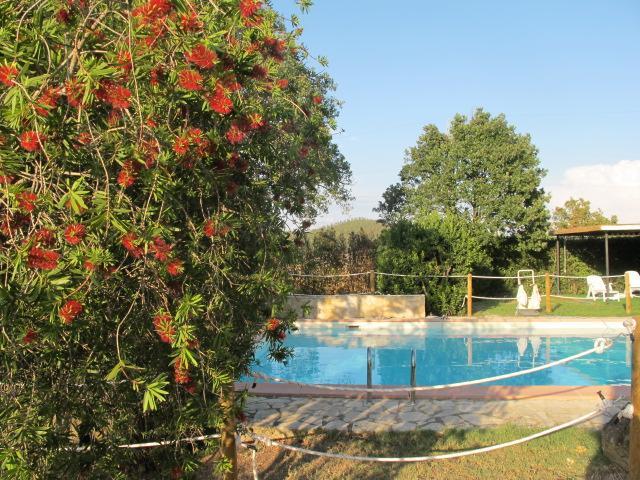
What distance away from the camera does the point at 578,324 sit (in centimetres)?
1230

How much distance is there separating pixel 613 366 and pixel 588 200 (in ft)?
64.4

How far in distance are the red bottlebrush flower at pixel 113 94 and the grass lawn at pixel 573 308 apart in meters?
13.7

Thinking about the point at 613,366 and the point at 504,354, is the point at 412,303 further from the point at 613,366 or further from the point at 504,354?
the point at 613,366

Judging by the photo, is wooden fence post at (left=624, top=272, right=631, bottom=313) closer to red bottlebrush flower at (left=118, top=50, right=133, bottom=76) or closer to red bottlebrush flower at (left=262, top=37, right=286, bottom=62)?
red bottlebrush flower at (left=262, top=37, right=286, bottom=62)

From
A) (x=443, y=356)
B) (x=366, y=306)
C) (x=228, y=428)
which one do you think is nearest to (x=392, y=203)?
(x=366, y=306)

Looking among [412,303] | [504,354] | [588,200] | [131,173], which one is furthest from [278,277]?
[588,200]

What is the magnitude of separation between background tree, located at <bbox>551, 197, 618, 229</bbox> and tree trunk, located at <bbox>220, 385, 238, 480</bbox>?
26.3m

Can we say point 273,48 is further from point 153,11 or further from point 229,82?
point 153,11

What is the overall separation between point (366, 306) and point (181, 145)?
39.5 ft

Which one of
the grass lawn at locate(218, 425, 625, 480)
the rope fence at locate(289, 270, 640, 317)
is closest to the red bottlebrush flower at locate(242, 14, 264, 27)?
the grass lawn at locate(218, 425, 625, 480)

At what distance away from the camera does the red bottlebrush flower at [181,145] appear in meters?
2.03

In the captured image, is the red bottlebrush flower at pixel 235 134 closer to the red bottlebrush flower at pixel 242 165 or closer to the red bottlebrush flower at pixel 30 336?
the red bottlebrush flower at pixel 242 165

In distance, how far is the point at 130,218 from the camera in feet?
6.73

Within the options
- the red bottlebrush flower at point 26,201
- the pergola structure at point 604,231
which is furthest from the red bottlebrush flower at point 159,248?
the pergola structure at point 604,231
